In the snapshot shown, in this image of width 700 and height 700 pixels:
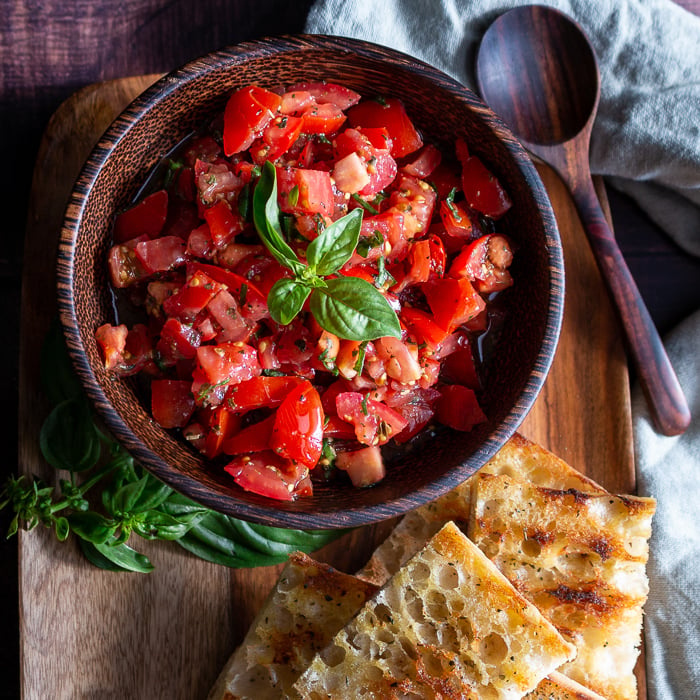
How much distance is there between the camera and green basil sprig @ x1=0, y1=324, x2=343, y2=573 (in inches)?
109

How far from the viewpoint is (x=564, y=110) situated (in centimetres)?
319

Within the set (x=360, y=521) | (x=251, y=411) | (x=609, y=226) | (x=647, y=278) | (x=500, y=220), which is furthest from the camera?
(x=647, y=278)

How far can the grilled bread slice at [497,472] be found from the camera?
2.98 meters

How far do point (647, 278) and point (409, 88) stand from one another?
153 centimetres

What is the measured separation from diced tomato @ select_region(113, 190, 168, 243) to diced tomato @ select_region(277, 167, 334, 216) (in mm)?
434

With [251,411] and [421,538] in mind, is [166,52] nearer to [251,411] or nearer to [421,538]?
[251,411]

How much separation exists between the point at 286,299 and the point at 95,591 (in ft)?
4.89

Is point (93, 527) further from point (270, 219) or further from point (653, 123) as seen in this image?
point (653, 123)

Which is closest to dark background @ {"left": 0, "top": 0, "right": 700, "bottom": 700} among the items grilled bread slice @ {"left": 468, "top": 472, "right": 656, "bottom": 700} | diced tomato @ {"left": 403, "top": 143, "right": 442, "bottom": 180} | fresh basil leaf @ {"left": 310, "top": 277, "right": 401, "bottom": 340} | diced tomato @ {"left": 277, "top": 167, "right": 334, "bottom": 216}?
diced tomato @ {"left": 403, "top": 143, "right": 442, "bottom": 180}

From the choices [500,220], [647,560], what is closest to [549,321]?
[500,220]

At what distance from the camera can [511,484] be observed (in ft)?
9.53

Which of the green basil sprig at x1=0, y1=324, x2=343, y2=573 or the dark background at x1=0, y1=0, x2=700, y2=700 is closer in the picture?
the green basil sprig at x1=0, y1=324, x2=343, y2=573

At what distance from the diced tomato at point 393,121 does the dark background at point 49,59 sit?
901 mm

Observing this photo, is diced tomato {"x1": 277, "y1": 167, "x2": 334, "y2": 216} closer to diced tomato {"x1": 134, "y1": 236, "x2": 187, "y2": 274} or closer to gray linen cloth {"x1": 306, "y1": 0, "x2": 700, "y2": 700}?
diced tomato {"x1": 134, "y1": 236, "x2": 187, "y2": 274}
